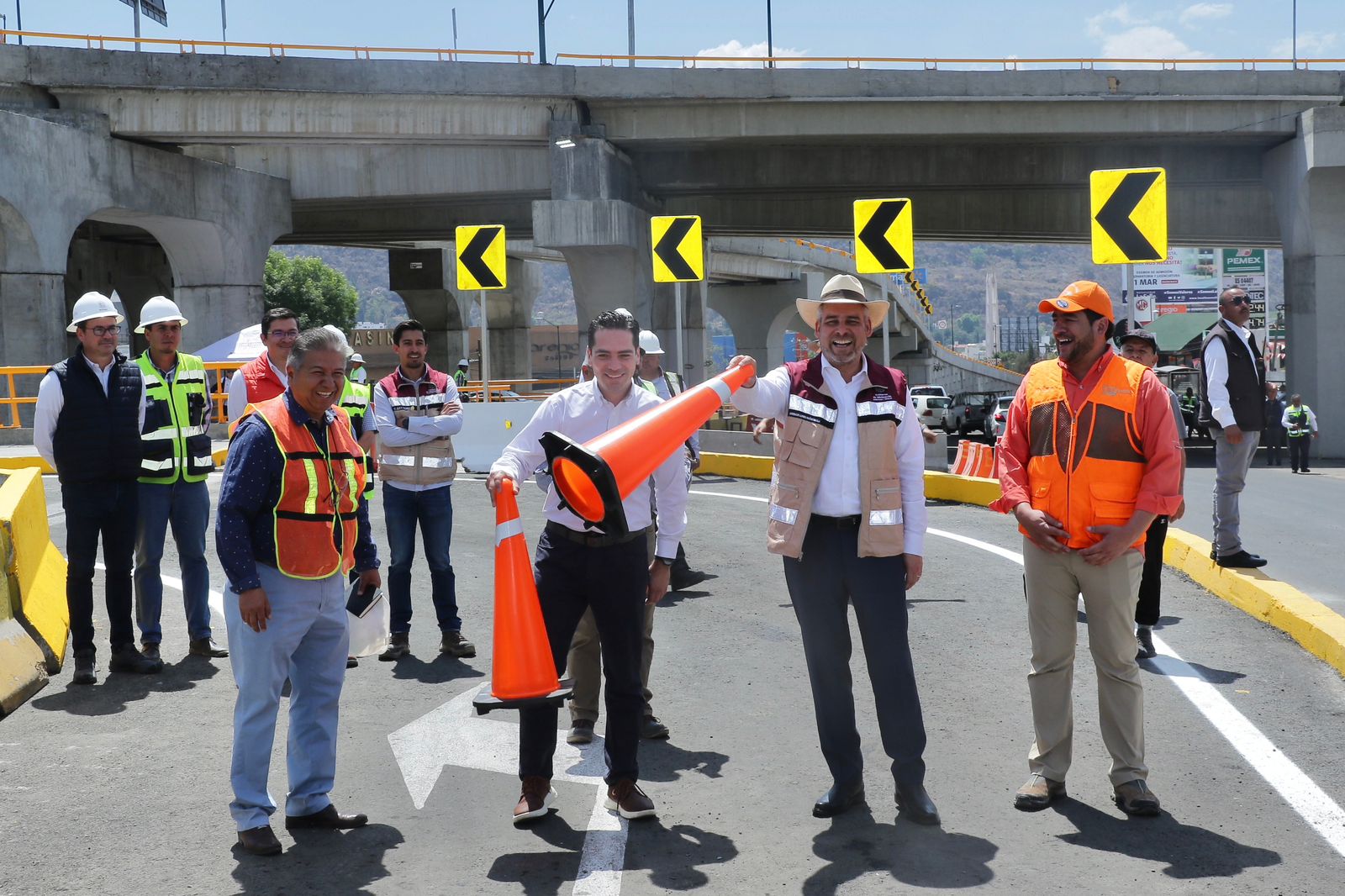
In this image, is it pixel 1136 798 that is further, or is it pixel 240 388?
pixel 240 388

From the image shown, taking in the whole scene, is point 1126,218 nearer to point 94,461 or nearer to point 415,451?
point 415,451

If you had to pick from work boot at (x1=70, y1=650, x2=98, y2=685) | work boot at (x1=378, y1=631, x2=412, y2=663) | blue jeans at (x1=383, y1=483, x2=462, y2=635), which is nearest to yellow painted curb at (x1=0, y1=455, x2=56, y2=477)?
work boot at (x1=70, y1=650, x2=98, y2=685)

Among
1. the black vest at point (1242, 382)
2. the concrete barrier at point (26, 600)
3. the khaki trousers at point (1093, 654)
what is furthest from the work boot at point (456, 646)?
the black vest at point (1242, 382)

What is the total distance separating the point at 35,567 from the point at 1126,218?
8.96 metres

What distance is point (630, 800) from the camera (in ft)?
17.1

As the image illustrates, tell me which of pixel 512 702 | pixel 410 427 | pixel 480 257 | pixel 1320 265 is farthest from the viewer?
pixel 1320 265

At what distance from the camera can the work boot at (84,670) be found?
7.55 m

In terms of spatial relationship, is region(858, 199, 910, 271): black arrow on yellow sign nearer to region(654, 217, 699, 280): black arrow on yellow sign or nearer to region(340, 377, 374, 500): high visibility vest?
region(654, 217, 699, 280): black arrow on yellow sign

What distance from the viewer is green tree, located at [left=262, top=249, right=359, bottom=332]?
122m

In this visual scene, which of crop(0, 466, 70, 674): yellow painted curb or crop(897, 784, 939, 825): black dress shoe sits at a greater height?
crop(0, 466, 70, 674): yellow painted curb

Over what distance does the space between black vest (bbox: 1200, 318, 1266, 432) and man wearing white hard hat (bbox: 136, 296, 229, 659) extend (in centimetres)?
679

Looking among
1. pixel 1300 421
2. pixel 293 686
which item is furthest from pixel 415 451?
pixel 1300 421

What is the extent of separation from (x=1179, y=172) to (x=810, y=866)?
31.7 meters

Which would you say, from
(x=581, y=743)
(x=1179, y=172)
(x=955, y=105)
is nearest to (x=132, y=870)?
(x=581, y=743)
